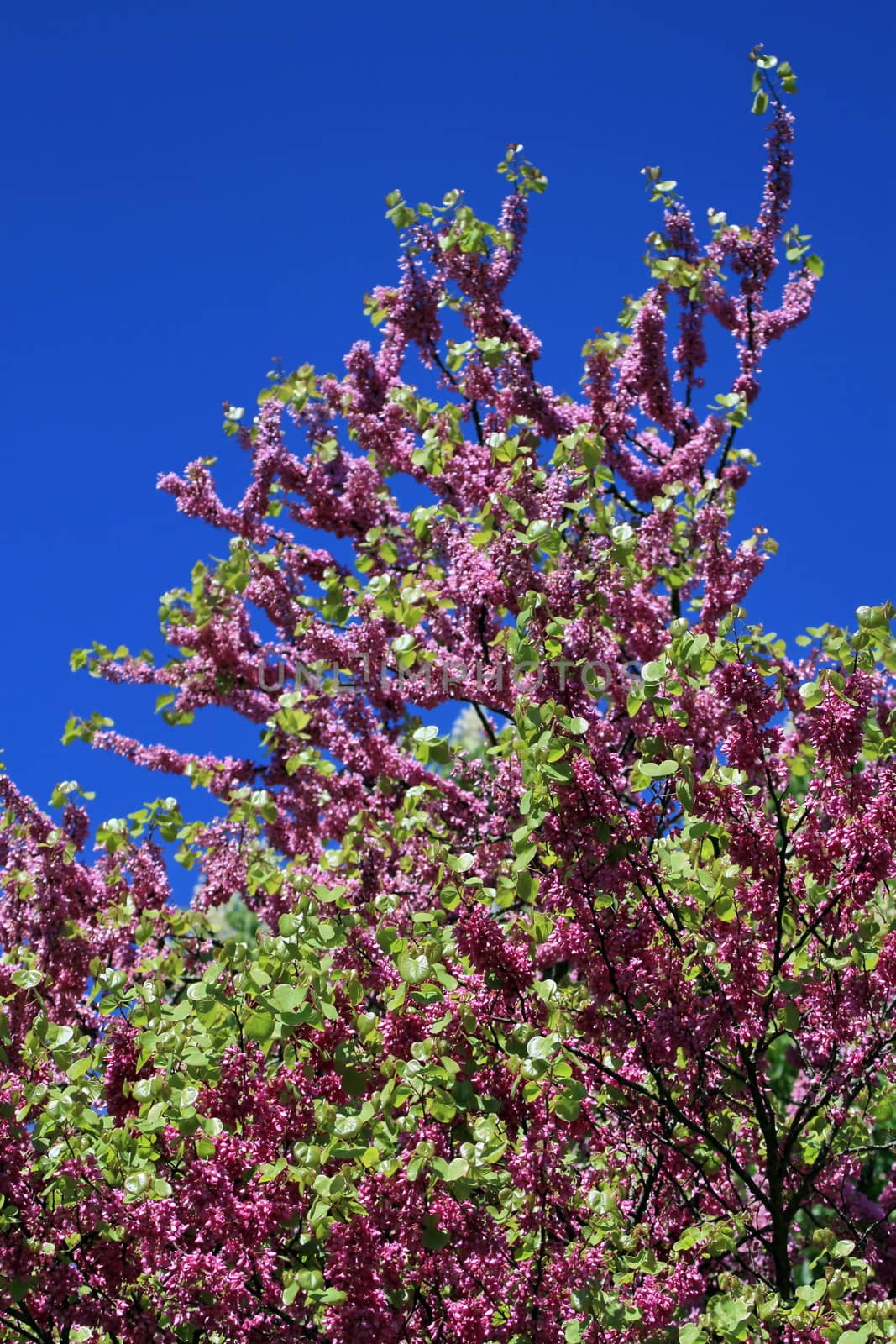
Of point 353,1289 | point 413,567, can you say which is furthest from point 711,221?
point 353,1289

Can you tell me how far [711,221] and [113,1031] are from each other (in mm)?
7082

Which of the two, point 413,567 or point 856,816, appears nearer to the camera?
point 856,816

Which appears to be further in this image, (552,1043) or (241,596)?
(241,596)

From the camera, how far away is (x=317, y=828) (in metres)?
7.40

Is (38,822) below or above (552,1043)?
above

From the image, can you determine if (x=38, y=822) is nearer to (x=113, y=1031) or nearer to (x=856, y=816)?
(x=113, y=1031)

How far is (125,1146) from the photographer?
3.81 meters

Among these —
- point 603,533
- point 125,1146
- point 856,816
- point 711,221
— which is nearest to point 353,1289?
point 125,1146

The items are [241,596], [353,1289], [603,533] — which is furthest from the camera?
[241,596]

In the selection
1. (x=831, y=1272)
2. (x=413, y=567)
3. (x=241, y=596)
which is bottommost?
(x=831, y=1272)

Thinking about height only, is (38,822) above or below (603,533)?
above

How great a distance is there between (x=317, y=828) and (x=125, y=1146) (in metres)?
3.64

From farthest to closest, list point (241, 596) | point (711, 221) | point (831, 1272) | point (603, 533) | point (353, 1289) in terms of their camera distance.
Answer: point (711, 221) < point (241, 596) < point (603, 533) < point (831, 1272) < point (353, 1289)

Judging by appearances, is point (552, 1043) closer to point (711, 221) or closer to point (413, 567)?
point (413, 567)
